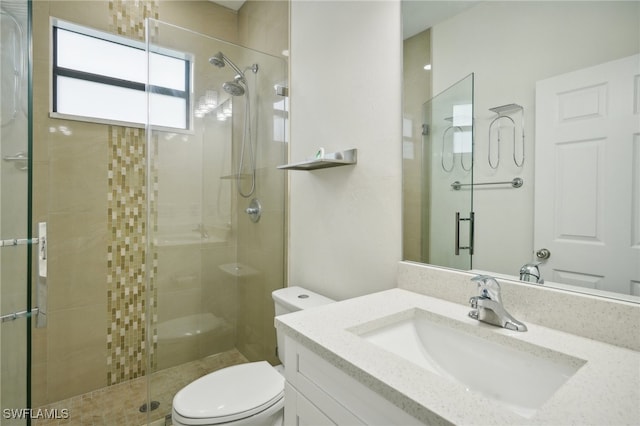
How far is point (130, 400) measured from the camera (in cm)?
191

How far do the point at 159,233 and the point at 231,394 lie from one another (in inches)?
36.1

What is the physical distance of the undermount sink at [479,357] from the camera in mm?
711

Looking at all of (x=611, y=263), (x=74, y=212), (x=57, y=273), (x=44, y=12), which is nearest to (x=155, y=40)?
(x=44, y=12)

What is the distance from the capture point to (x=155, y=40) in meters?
1.63

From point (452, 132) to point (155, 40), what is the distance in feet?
5.16

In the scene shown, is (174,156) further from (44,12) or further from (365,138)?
(44,12)

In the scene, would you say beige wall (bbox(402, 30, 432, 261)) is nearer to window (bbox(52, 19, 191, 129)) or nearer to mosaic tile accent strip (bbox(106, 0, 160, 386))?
window (bbox(52, 19, 191, 129))

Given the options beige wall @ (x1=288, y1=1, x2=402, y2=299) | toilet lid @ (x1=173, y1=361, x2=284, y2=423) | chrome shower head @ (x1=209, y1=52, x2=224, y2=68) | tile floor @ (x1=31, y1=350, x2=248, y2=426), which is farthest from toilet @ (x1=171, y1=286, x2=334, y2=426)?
chrome shower head @ (x1=209, y1=52, x2=224, y2=68)

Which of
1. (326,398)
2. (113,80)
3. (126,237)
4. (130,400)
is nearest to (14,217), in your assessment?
(326,398)

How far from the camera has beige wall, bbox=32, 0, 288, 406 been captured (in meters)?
1.83

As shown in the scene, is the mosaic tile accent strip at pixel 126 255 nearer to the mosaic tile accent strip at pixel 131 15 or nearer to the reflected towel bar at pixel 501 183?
the mosaic tile accent strip at pixel 131 15

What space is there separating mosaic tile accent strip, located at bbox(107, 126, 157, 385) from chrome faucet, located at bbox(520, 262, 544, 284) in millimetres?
2213

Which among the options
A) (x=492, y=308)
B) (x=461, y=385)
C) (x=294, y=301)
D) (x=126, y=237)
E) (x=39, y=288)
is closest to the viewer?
(x=461, y=385)

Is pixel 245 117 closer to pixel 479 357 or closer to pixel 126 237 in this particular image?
pixel 126 237
